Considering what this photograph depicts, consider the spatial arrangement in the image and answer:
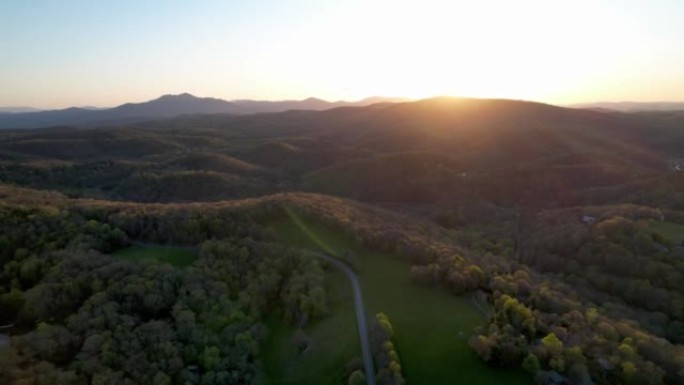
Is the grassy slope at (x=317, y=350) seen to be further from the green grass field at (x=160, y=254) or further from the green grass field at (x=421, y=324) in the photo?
the green grass field at (x=160, y=254)

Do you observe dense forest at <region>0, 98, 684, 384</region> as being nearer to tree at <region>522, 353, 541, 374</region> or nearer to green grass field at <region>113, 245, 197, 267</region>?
tree at <region>522, 353, 541, 374</region>

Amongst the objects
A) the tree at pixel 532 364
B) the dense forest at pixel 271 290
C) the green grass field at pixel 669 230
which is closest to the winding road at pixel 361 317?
the dense forest at pixel 271 290

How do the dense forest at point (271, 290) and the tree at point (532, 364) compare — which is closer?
the dense forest at point (271, 290)

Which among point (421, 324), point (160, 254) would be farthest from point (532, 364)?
point (160, 254)

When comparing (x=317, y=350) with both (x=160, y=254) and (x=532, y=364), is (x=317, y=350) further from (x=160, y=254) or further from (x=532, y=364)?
(x=160, y=254)

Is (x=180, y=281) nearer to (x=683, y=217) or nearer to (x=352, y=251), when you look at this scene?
(x=352, y=251)

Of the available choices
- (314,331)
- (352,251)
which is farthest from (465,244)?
(314,331)
